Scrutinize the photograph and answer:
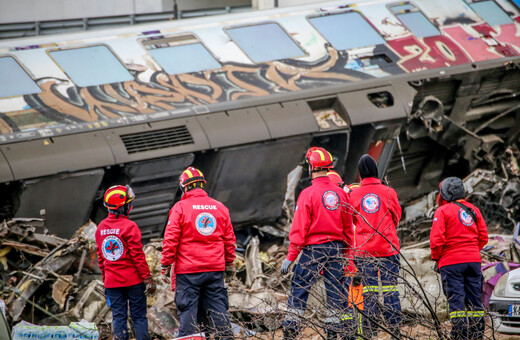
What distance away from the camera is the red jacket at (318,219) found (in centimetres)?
711

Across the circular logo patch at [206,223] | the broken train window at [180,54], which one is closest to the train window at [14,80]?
the broken train window at [180,54]

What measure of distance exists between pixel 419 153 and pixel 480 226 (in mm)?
5111

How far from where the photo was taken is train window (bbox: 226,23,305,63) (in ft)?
38.4

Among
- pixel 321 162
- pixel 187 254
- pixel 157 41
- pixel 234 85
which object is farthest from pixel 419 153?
pixel 187 254

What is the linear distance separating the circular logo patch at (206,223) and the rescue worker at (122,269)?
0.82 m

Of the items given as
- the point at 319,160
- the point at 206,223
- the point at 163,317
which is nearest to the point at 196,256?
the point at 206,223

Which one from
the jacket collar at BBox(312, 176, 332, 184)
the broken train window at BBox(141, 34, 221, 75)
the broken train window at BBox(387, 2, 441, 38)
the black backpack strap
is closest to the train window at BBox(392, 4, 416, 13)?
the broken train window at BBox(387, 2, 441, 38)

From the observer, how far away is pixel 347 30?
40.8 feet

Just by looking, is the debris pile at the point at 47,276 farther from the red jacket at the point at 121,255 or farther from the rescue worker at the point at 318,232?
the rescue worker at the point at 318,232

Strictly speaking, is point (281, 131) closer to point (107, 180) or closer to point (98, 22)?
point (107, 180)

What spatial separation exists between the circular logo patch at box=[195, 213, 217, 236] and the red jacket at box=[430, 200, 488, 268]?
2028mm

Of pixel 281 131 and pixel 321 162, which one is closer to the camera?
pixel 321 162

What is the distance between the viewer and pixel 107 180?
10086 millimetres

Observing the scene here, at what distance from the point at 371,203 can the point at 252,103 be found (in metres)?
3.84
